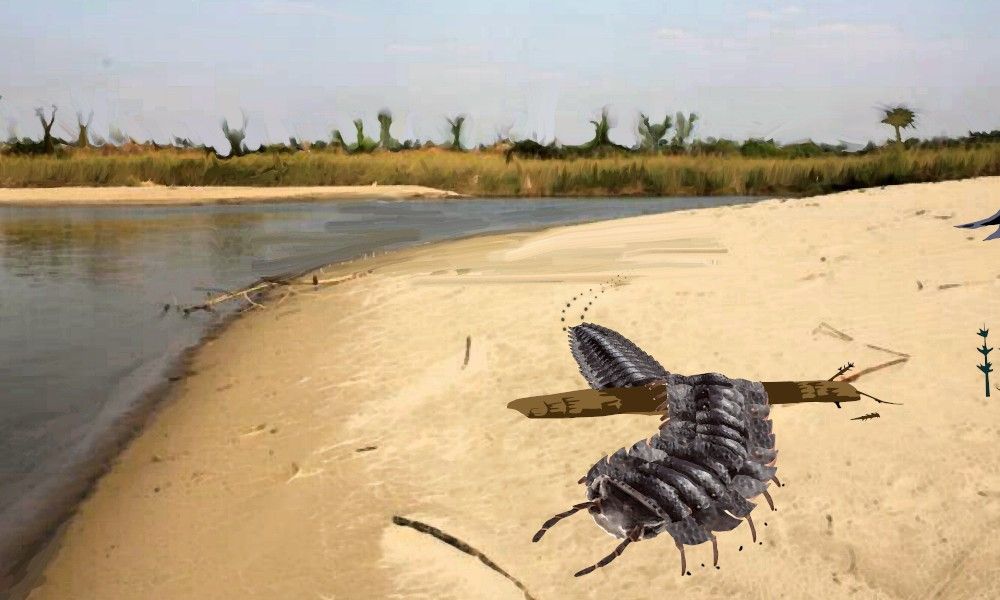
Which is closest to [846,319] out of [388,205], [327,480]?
[327,480]

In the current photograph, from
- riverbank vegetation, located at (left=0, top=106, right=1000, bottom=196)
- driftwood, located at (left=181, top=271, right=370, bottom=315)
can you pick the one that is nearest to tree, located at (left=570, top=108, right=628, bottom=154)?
riverbank vegetation, located at (left=0, top=106, right=1000, bottom=196)

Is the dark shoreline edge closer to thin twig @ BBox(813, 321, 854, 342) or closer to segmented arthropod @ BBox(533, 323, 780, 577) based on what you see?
segmented arthropod @ BBox(533, 323, 780, 577)

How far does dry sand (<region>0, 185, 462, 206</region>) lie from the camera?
974 inches

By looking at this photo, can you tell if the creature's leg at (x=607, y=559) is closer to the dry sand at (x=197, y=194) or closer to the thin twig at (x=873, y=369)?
the thin twig at (x=873, y=369)

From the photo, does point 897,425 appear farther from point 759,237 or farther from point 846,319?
point 759,237

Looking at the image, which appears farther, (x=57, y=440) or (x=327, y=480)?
(x=57, y=440)

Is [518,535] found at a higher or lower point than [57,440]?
higher

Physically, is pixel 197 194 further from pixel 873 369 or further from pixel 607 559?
pixel 607 559

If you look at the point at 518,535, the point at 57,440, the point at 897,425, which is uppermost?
the point at 897,425

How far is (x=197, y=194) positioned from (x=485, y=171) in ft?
28.4

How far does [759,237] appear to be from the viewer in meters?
7.70

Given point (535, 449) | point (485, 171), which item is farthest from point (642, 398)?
point (485, 171)

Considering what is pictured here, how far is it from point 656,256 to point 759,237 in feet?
3.29

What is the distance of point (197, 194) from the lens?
85.7 ft
